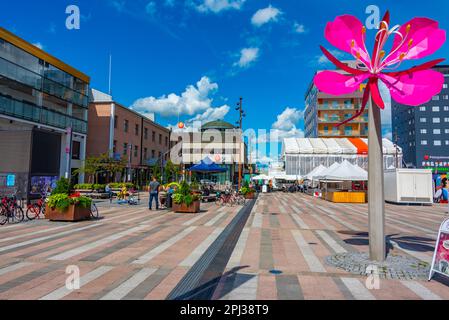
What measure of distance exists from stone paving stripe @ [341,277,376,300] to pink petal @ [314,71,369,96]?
12.2ft

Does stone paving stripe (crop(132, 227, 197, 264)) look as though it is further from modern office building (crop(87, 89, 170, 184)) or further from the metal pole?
modern office building (crop(87, 89, 170, 184))

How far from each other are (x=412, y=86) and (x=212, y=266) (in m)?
5.38

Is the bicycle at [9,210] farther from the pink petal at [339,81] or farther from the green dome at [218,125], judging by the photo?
the green dome at [218,125]

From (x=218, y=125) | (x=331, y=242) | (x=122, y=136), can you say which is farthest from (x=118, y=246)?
(x=218, y=125)

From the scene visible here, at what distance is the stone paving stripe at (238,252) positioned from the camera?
6590 millimetres

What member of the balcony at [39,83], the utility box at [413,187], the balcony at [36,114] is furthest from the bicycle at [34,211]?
the utility box at [413,187]

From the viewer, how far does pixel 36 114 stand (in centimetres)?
2769

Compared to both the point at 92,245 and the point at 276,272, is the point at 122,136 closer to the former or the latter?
the point at 92,245

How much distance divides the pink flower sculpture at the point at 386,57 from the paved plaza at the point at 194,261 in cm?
366

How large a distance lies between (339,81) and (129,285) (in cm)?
571

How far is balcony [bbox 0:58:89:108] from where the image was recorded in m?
24.3

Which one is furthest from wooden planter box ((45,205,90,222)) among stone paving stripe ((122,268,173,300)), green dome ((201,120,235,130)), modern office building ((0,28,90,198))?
green dome ((201,120,235,130))

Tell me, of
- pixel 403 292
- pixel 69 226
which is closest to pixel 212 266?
pixel 403 292
